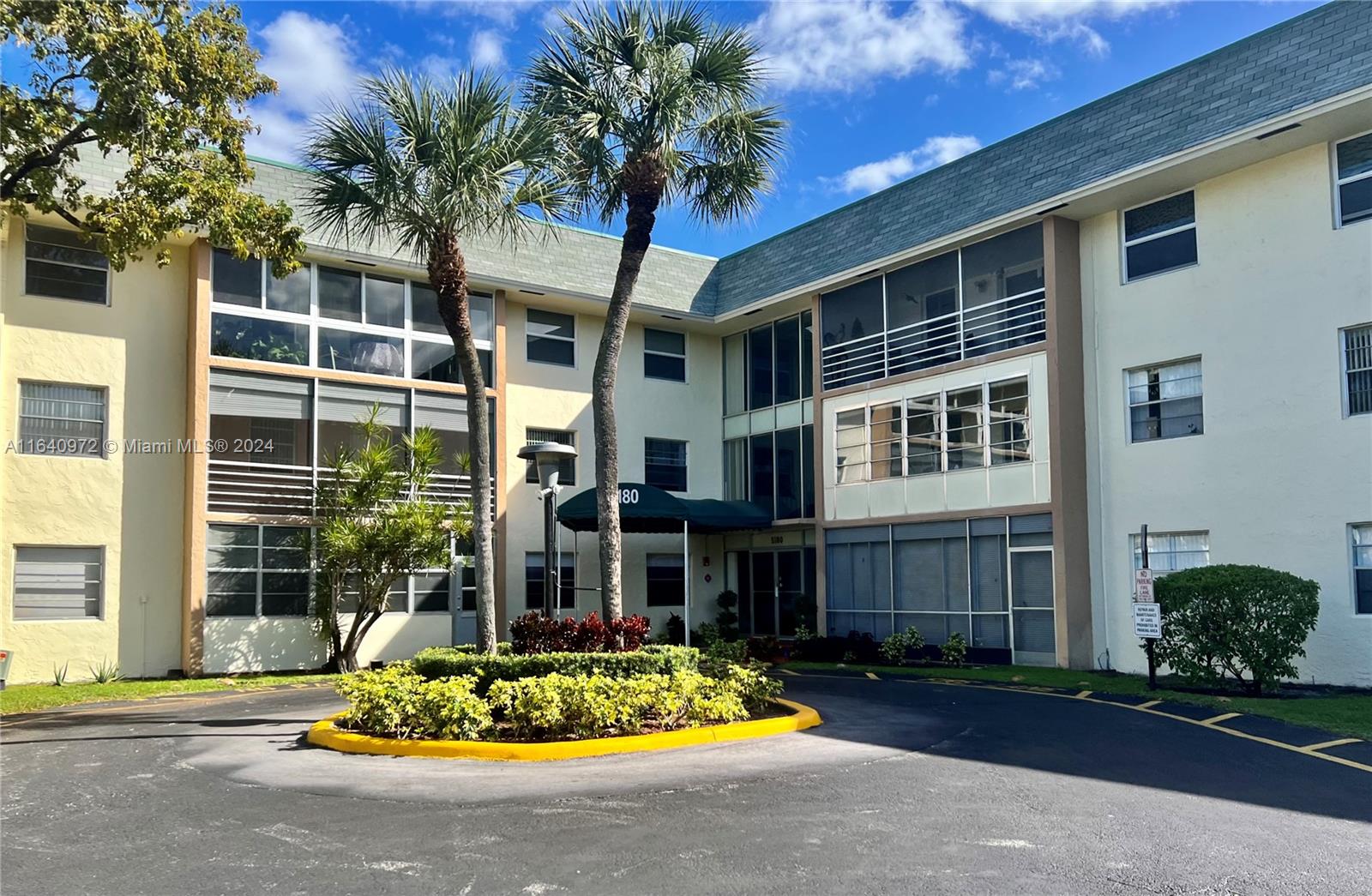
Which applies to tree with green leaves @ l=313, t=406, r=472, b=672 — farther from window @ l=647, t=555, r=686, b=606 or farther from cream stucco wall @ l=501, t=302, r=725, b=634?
window @ l=647, t=555, r=686, b=606

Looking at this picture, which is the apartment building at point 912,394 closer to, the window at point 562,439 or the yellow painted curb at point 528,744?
the window at point 562,439

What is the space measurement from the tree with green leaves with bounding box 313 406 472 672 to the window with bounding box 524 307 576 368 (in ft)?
15.2

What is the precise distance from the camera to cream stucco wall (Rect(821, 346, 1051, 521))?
1989 cm

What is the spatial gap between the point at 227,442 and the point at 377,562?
3628 millimetres

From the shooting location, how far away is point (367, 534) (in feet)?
65.8

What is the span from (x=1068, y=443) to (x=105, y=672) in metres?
17.3

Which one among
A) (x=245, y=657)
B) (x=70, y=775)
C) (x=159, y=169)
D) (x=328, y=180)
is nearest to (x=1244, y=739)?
(x=70, y=775)

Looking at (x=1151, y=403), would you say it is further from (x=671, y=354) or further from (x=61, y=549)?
(x=61, y=549)

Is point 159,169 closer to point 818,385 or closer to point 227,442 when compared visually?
point 227,442

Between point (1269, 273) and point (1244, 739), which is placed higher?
point (1269, 273)

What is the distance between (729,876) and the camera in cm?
646

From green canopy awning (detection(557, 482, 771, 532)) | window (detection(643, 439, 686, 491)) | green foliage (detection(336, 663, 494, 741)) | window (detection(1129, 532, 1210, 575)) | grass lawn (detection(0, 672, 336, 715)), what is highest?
window (detection(643, 439, 686, 491))

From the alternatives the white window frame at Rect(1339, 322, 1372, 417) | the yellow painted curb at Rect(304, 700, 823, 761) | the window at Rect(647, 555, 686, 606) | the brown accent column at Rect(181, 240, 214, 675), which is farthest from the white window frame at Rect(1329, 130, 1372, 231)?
the brown accent column at Rect(181, 240, 214, 675)

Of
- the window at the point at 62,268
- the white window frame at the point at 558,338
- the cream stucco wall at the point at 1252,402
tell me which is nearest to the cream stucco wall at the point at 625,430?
the white window frame at the point at 558,338
